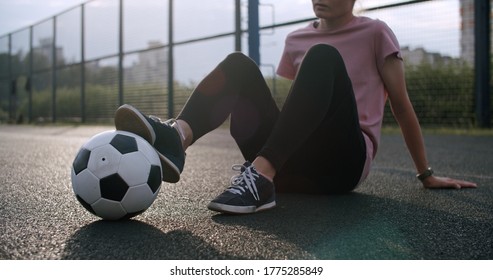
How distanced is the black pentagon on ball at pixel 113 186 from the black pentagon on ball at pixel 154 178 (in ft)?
0.22

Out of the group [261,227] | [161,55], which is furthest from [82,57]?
[261,227]

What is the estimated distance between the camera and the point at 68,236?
1.17m

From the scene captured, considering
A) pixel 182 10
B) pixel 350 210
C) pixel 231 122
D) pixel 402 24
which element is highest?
pixel 182 10

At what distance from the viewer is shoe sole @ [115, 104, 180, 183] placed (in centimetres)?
136

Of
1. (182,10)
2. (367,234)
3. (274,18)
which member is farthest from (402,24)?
(367,234)

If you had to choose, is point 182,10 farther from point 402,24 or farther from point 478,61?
point 478,61

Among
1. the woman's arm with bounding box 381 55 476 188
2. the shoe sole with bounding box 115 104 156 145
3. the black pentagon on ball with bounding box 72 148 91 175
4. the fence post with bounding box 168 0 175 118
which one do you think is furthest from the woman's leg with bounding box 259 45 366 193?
the fence post with bounding box 168 0 175 118

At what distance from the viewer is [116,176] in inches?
50.3

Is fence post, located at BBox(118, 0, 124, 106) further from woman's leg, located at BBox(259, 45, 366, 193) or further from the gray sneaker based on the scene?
the gray sneaker

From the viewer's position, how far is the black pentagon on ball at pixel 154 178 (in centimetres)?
132

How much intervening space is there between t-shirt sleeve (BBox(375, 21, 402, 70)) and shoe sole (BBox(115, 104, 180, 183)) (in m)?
0.77

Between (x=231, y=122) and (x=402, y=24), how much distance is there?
4.68 m

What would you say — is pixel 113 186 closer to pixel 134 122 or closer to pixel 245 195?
pixel 134 122

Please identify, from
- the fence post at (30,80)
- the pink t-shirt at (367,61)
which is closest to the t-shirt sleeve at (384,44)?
the pink t-shirt at (367,61)
